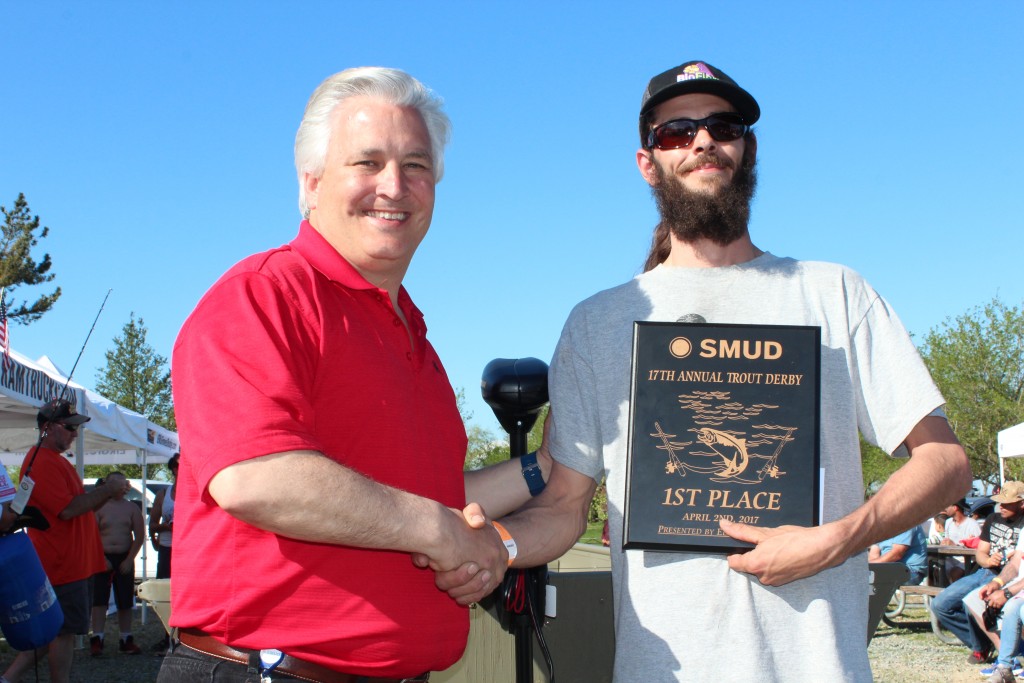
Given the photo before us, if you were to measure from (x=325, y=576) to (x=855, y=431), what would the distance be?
1.35 m

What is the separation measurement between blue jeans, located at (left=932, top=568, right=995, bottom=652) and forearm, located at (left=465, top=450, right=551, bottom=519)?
8424 mm

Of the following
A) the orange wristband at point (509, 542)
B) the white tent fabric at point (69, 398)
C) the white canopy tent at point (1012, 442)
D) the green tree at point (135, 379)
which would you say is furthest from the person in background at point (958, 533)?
the green tree at point (135, 379)

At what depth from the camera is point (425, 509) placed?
1.96 m

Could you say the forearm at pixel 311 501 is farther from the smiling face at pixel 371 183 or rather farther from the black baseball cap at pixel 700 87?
the black baseball cap at pixel 700 87

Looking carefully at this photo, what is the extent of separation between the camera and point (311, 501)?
178 centimetres

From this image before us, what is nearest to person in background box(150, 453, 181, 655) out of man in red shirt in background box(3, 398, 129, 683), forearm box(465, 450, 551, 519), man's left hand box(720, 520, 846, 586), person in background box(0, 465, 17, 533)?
man in red shirt in background box(3, 398, 129, 683)

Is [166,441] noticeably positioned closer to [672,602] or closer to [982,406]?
[672,602]

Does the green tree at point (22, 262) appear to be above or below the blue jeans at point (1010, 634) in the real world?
above

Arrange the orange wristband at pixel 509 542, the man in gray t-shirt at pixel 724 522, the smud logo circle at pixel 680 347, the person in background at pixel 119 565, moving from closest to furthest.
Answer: the man in gray t-shirt at pixel 724 522 → the smud logo circle at pixel 680 347 → the orange wristband at pixel 509 542 → the person in background at pixel 119 565

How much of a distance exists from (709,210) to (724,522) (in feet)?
2.89

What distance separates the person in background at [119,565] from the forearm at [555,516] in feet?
27.9

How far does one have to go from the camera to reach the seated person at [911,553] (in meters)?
11.3

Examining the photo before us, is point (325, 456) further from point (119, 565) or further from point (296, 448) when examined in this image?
point (119, 565)

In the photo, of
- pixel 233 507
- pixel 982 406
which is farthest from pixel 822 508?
pixel 982 406
